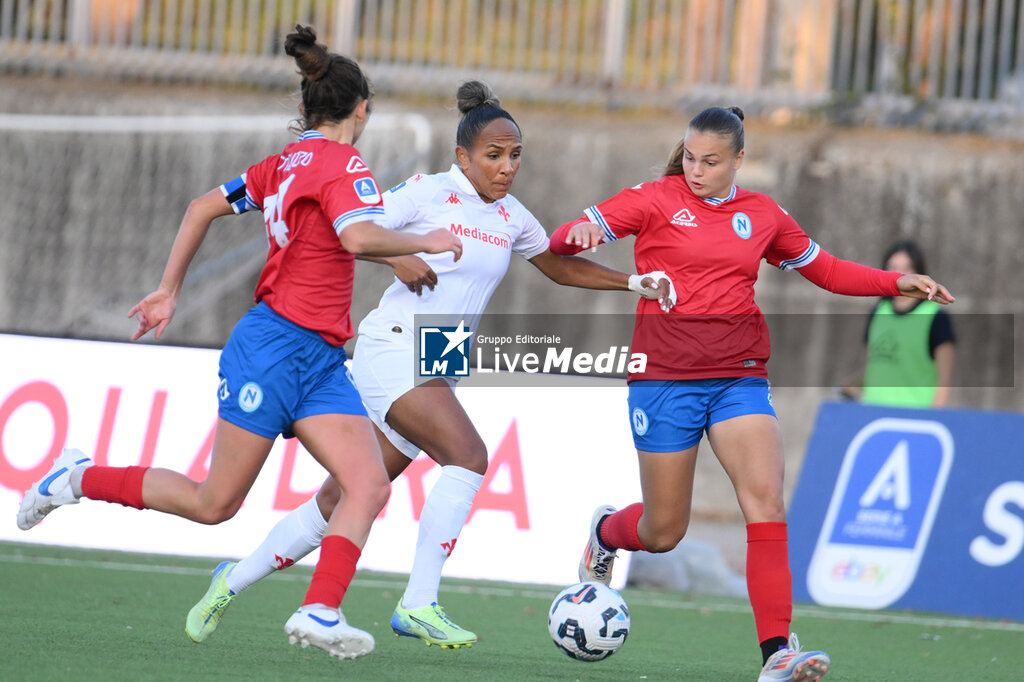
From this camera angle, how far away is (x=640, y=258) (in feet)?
17.4

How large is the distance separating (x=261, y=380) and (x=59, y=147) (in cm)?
910

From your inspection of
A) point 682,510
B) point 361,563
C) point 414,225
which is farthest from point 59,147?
point 682,510

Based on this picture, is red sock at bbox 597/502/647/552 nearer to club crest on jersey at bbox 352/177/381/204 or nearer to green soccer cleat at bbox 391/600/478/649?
green soccer cleat at bbox 391/600/478/649

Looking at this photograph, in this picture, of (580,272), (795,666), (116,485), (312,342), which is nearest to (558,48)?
(580,272)

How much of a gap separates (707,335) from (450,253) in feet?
3.43

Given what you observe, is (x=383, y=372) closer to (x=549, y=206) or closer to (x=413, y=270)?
(x=413, y=270)

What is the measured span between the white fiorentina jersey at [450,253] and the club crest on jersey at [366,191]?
2.18 ft

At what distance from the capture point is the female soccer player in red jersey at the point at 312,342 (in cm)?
459

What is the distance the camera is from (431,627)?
509cm

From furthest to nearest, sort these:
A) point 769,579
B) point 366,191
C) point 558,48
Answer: point 558,48
point 769,579
point 366,191

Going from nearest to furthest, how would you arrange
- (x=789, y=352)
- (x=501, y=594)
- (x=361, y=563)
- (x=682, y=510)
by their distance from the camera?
(x=682, y=510) < (x=501, y=594) < (x=361, y=563) < (x=789, y=352)

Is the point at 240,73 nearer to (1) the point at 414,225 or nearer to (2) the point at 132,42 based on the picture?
(2) the point at 132,42

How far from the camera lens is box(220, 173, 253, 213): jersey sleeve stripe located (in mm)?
4973

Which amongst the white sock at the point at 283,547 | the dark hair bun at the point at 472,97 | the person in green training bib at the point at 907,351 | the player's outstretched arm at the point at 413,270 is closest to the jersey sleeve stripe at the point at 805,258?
the dark hair bun at the point at 472,97
